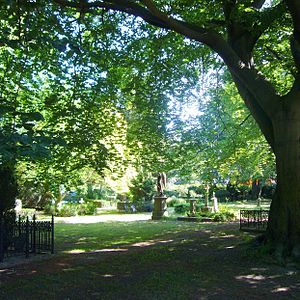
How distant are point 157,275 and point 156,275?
2cm

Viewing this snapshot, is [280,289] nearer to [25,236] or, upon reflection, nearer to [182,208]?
[25,236]

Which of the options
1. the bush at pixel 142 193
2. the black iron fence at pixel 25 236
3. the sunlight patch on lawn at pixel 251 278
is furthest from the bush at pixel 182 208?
the sunlight patch on lawn at pixel 251 278

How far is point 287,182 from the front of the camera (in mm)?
10391

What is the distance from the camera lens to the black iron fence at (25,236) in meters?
11.9

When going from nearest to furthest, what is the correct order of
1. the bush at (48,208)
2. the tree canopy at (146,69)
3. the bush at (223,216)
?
1. the tree canopy at (146,69)
2. the bush at (223,216)
3. the bush at (48,208)

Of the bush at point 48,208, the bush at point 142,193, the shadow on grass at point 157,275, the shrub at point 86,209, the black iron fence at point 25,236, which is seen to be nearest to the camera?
the shadow on grass at point 157,275

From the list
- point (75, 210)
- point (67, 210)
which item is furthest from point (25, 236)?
point (75, 210)

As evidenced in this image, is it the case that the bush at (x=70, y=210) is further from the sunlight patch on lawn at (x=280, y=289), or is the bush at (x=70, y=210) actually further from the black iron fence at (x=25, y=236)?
the sunlight patch on lawn at (x=280, y=289)

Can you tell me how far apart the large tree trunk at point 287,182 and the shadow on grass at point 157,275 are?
0.83 metres

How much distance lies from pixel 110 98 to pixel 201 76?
215 inches

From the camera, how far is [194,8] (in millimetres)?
12859

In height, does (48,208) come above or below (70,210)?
above

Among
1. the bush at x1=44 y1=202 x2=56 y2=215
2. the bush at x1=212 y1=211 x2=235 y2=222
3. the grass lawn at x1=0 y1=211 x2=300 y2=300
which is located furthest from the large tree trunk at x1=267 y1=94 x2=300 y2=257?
the bush at x1=44 y1=202 x2=56 y2=215

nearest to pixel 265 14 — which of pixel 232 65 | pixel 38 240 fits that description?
pixel 232 65
